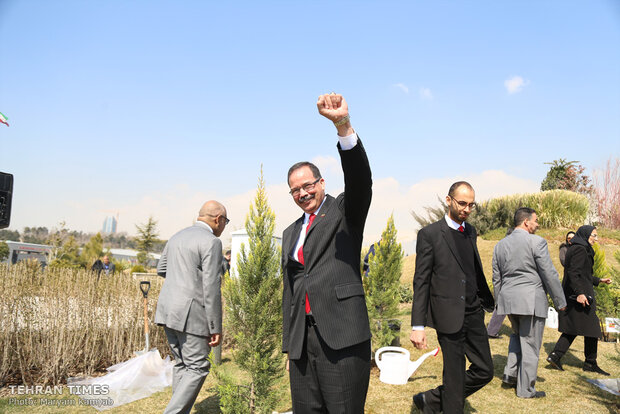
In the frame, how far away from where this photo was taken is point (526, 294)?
5117 mm

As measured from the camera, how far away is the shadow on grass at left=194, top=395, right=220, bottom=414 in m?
4.70

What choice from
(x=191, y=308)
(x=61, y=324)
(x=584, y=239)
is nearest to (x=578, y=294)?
(x=584, y=239)

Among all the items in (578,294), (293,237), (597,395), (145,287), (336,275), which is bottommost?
(597,395)

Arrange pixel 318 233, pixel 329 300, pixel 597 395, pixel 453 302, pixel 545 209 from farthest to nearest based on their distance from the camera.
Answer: pixel 545 209 < pixel 597 395 < pixel 453 302 < pixel 318 233 < pixel 329 300

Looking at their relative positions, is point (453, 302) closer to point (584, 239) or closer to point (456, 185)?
point (456, 185)

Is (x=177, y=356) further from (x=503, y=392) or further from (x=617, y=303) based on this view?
(x=617, y=303)

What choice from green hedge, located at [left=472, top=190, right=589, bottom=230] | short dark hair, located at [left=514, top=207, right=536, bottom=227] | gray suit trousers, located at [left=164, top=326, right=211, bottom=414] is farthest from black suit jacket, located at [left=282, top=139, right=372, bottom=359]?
green hedge, located at [left=472, top=190, right=589, bottom=230]

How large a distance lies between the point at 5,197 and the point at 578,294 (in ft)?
24.9

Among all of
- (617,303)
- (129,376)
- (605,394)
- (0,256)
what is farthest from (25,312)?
(0,256)

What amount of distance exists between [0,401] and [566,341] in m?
7.87

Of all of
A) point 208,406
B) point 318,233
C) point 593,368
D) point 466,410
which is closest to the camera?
point 318,233

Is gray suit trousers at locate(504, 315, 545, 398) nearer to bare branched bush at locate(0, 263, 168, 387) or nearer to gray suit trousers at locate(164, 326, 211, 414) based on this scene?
gray suit trousers at locate(164, 326, 211, 414)

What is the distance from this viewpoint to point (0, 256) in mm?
31688

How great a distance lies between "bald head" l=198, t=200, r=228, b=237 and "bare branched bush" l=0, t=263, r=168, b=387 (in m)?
2.89
